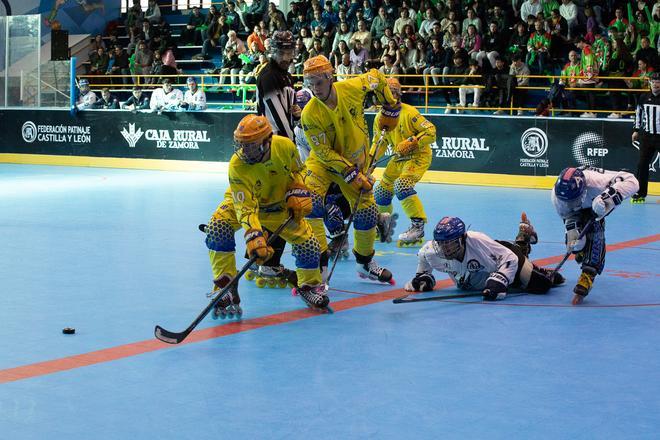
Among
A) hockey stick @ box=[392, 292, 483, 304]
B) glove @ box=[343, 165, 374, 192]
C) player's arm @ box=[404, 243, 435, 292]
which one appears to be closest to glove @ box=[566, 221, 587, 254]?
hockey stick @ box=[392, 292, 483, 304]

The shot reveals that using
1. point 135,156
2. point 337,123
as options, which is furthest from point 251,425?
point 135,156

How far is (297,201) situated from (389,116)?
7.40ft

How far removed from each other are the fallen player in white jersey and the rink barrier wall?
967 cm

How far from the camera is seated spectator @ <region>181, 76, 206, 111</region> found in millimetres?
22906

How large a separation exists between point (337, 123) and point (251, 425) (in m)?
4.15

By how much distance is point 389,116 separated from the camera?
935cm

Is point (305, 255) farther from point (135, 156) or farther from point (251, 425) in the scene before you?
point (135, 156)

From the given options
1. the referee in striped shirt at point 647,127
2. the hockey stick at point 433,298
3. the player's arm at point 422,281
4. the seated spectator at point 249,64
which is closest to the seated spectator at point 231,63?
the seated spectator at point 249,64

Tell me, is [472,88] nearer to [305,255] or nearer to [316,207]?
[316,207]

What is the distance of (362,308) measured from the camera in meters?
7.96

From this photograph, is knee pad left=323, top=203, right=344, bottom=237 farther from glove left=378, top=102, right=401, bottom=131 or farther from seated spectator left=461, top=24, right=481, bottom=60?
seated spectator left=461, top=24, right=481, bottom=60

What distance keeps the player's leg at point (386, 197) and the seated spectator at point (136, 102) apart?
13.6 metres

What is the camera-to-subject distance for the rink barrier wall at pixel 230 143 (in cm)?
1769

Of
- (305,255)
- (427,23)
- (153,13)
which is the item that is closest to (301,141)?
(305,255)
